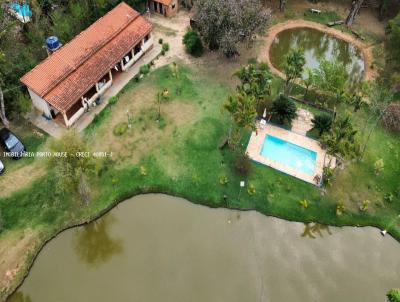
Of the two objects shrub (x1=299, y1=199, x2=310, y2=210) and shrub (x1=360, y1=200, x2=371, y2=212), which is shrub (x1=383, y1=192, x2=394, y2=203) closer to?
shrub (x1=360, y1=200, x2=371, y2=212)

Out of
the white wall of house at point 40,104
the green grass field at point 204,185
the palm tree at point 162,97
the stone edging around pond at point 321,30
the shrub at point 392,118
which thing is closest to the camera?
the green grass field at point 204,185

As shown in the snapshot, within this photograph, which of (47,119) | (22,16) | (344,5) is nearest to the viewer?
(47,119)

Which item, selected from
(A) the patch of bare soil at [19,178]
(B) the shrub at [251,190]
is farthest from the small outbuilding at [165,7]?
(B) the shrub at [251,190]

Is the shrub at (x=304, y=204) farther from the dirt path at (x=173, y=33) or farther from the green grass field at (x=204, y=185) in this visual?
the dirt path at (x=173, y=33)

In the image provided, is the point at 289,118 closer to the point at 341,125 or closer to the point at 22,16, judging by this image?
the point at 341,125

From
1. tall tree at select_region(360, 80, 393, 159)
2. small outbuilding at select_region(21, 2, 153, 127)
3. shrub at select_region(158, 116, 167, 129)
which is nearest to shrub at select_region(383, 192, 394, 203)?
tall tree at select_region(360, 80, 393, 159)

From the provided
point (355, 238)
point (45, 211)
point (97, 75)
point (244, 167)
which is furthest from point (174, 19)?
point (355, 238)

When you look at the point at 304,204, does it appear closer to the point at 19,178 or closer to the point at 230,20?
the point at 230,20
